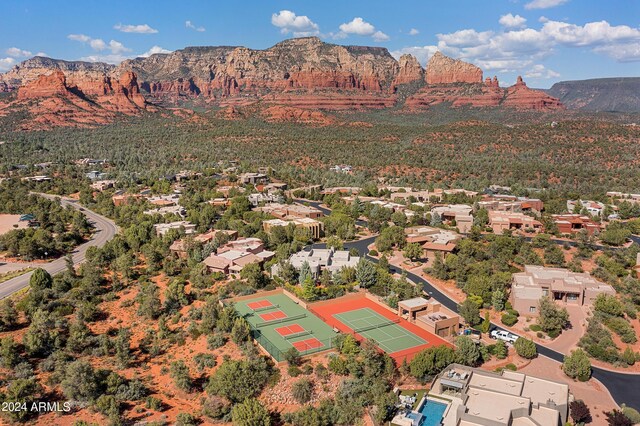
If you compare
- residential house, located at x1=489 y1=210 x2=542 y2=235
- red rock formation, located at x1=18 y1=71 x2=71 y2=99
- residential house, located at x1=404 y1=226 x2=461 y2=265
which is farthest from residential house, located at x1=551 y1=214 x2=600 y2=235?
red rock formation, located at x1=18 y1=71 x2=71 y2=99

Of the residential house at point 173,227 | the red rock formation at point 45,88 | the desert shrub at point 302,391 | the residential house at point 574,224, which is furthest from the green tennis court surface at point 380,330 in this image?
the red rock formation at point 45,88

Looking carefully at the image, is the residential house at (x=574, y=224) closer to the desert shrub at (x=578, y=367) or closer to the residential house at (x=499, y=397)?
the desert shrub at (x=578, y=367)

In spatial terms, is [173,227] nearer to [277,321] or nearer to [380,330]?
[277,321]

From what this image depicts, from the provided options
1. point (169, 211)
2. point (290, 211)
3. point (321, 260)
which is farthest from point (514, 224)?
point (169, 211)

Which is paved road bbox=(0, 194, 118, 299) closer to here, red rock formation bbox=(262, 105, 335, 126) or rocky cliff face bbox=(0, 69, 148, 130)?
rocky cliff face bbox=(0, 69, 148, 130)

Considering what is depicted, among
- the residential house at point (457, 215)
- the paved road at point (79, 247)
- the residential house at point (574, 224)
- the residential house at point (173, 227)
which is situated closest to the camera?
the paved road at point (79, 247)
